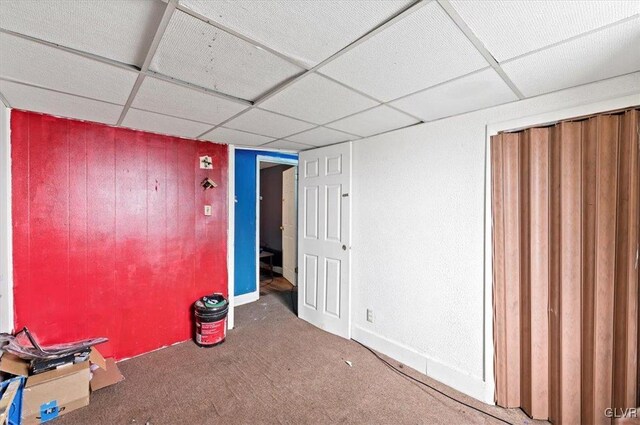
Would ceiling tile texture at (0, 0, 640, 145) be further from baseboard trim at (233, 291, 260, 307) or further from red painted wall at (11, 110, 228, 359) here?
baseboard trim at (233, 291, 260, 307)

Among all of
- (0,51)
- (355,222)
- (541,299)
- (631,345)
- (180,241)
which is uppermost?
(0,51)

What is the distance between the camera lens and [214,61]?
1361 mm

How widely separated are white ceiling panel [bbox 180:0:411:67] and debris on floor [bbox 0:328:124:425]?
2.44 m

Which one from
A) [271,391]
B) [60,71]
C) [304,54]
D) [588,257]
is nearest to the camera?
[304,54]

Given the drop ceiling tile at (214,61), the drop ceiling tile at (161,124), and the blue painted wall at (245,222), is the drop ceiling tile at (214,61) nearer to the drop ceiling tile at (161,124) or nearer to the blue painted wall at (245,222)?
the drop ceiling tile at (161,124)

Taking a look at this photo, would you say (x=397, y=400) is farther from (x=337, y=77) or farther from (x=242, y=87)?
(x=242, y=87)

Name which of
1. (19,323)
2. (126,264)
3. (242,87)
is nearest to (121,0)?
(242,87)

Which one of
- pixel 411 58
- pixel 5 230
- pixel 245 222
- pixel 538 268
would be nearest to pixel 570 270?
pixel 538 268

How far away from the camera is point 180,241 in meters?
2.88

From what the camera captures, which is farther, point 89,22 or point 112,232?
point 112,232

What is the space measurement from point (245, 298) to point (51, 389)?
2389mm

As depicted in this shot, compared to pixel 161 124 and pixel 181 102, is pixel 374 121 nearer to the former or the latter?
pixel 181 102

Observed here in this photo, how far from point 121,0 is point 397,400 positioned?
106 inches

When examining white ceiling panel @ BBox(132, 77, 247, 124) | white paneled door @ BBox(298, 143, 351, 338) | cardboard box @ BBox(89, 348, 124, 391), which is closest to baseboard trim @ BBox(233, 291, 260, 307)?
white paneled door @ BBox(298, 143, 351, 338)
